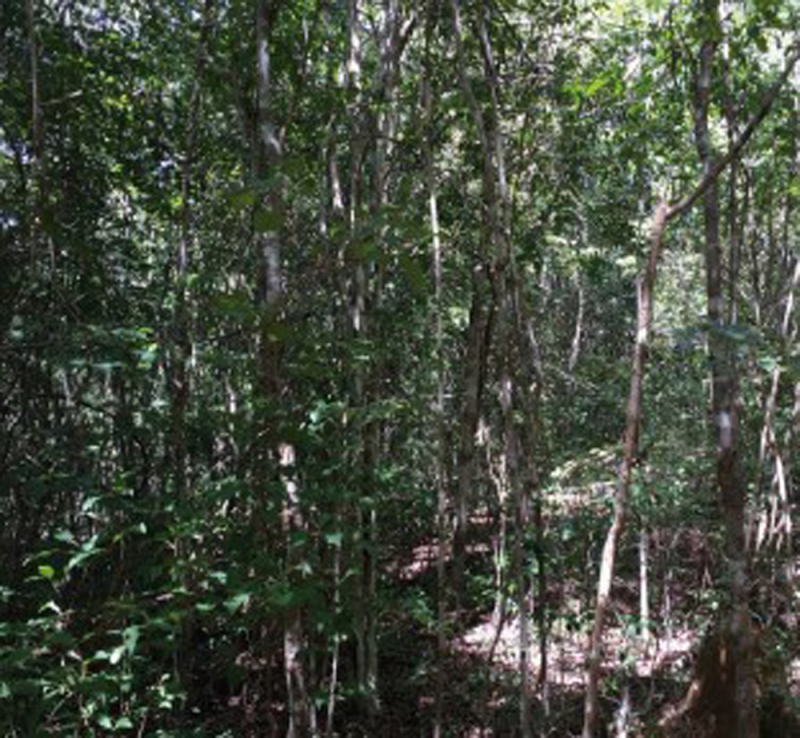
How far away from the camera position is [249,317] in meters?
2.56

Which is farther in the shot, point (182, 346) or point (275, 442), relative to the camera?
point (182, 346)

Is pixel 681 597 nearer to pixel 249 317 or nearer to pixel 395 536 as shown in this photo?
pixel 395 536

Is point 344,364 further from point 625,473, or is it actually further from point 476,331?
point 476,331

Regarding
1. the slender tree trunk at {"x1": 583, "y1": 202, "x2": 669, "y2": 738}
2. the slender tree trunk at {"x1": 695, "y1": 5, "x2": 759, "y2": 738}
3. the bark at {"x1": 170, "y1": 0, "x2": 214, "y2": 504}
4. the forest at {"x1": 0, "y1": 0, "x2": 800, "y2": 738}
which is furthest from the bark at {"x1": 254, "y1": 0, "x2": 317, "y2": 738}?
the slender tree trunk at {"x1": 695, "y1": 5, "x2": 759, "y2": 738}

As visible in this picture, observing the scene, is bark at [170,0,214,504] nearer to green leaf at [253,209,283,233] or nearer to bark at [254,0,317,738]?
bark at [254,0,317,738]

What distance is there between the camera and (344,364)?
3.89m

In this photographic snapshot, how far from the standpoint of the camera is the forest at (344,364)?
3375mm

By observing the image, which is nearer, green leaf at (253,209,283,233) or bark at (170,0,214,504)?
green leaf at (253,209,283,233)

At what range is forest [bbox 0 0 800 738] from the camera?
11.1 ft

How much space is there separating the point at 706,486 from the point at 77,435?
6042 millimetres

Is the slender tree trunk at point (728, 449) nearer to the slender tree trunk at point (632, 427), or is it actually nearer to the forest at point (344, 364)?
the forest at point (344, 364)

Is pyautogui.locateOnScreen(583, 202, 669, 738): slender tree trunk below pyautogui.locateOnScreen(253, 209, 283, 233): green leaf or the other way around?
below

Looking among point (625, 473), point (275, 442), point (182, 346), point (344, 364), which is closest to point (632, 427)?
point (625, 473)

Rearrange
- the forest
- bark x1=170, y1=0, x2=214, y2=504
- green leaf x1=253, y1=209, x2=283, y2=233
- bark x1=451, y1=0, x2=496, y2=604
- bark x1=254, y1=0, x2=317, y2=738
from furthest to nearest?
bark x1=170, y1=0, x2=214, y2=504 → bark x1=451, y1=0, x2=496, y2=604 → the forest → bark x1=254, y1=0, x2=317, y2=738 → green leaf x1=253, y1=209, x2=283, y2=233
